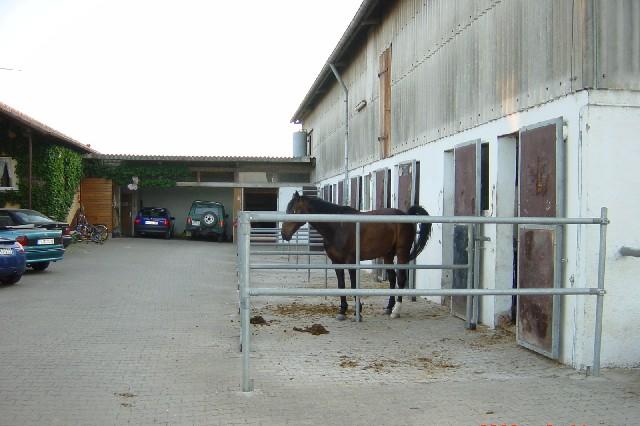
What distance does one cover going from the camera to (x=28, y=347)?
7.57 m

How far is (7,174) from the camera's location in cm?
2414

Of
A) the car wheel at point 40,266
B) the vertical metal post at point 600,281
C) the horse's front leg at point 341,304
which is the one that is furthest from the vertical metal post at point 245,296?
the car wheel at point 40,266

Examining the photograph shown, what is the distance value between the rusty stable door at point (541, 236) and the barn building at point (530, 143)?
0.07 ft

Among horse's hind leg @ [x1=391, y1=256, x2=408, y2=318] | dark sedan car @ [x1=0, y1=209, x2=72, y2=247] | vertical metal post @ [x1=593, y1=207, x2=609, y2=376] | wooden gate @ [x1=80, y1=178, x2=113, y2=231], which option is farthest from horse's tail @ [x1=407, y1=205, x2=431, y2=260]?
wooden gate @ [x1=80, y1=178, x2=113, y2=231]

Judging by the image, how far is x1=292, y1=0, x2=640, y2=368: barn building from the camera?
6590 millimetres

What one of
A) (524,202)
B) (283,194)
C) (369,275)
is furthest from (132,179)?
(524,202)

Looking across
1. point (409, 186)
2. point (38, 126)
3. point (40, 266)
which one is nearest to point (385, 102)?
point (409, 186)

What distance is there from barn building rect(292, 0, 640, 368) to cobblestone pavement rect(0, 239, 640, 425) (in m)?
0.56

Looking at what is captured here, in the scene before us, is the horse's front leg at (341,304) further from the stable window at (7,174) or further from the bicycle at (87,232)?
the bicycle at (87,232)

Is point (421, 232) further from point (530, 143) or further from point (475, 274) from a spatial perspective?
point (530, 143)

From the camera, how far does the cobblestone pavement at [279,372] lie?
518cm

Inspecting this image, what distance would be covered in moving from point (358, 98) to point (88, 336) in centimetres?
1369

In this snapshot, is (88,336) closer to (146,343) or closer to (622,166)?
(146,343)

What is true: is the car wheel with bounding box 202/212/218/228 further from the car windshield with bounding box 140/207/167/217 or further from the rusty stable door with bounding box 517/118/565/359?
the rusty stable door with bounding box 517/118/565/359
